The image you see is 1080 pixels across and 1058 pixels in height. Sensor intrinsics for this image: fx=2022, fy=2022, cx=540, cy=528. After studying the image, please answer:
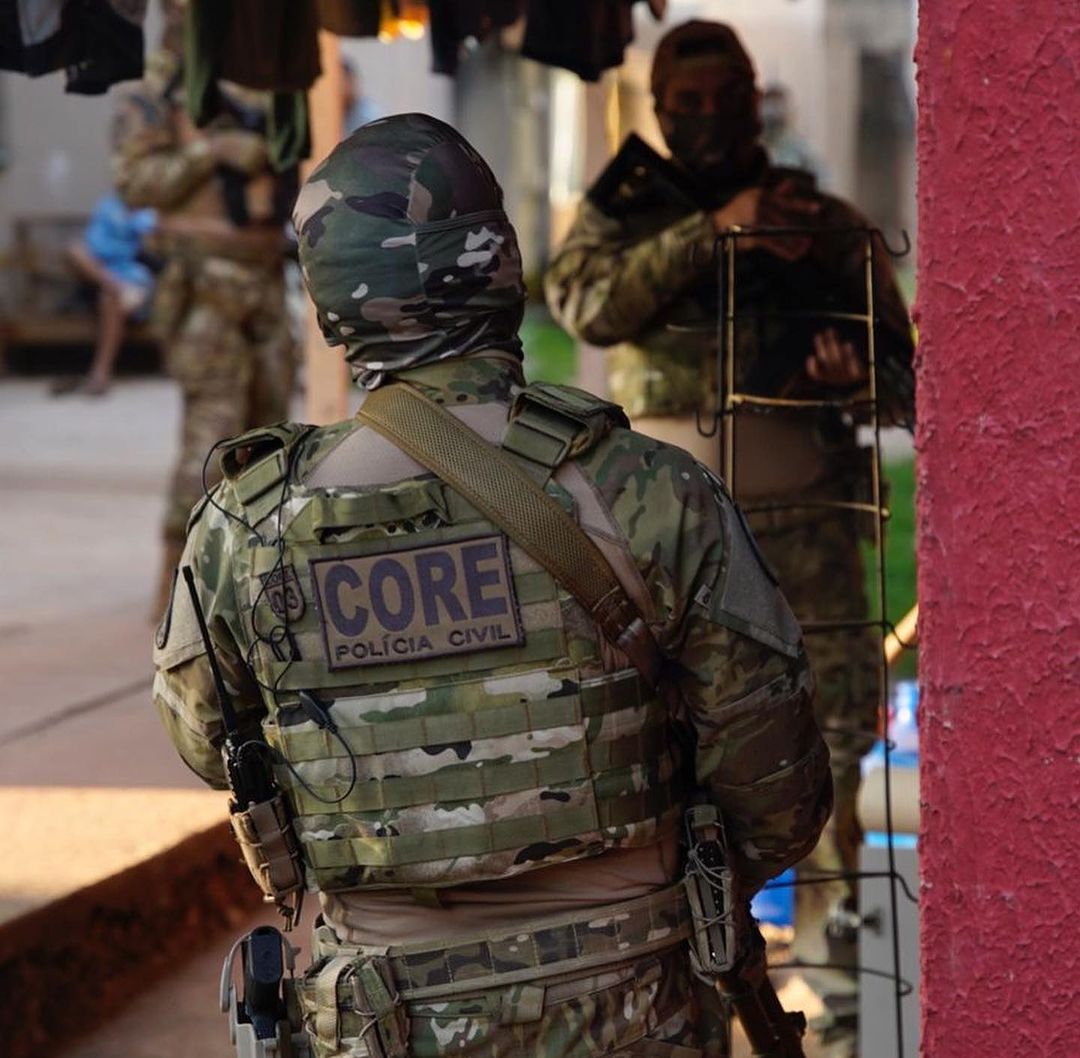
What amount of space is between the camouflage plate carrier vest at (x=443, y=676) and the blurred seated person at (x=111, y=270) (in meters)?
13.6

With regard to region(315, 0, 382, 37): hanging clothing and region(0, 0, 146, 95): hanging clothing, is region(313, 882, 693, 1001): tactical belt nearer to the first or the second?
region(0, 0, 146, 95): hanging clothing

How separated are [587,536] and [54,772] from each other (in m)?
3.35

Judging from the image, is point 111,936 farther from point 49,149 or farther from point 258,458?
point 49,149

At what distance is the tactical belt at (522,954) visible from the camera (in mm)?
2270

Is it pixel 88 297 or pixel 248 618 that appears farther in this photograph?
pixel 88 297

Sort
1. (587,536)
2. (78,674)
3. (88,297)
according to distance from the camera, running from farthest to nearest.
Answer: (88,297), (78,674), (587,536)

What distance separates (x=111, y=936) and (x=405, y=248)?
2624mm

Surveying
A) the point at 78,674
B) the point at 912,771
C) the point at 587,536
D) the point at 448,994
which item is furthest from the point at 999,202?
the point at 78,674

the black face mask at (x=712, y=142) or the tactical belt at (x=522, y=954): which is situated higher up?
the black face mask at (x=712, y=142)

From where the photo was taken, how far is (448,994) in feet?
7.47

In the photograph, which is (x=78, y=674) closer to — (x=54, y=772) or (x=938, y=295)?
(x=54, y=772)

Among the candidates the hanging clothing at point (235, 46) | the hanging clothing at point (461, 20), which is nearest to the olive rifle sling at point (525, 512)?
the hanging clothing at point (235, 46)

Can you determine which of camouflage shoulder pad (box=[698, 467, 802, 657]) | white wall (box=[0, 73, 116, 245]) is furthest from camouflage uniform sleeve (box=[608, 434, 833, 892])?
white wall (box=[0, 73, 116, 245])

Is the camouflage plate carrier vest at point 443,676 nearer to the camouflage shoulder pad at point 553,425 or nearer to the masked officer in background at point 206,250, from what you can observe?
the camouflage shoulder pad at point 553,425
